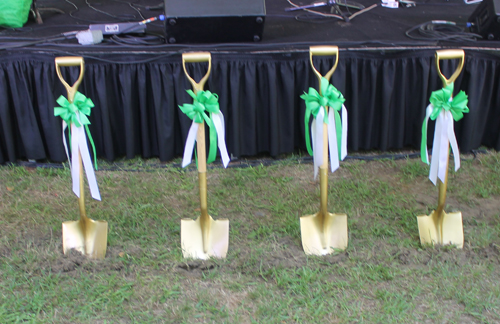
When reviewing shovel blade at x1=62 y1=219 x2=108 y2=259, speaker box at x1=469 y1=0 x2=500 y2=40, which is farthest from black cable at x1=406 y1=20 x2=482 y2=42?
shovel blade at x1=62 y1=219 x2=108 y2=259

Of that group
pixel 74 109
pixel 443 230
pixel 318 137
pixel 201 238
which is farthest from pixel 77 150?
pixel 443 230

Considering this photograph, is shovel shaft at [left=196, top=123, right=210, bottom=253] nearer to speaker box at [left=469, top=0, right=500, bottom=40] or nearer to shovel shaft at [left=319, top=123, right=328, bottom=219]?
shovel shaft at [left=319, top=123, right=328, bottom=219]

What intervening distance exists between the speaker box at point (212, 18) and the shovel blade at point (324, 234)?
3.65 feet

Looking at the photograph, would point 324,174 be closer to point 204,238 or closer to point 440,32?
point 204,238

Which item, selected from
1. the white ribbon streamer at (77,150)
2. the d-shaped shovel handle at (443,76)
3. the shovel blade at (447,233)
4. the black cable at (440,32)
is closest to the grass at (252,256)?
the shovel blade at (447,233)

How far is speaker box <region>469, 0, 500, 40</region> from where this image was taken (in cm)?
251

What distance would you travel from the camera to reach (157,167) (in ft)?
8.75

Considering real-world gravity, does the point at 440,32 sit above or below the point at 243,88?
above

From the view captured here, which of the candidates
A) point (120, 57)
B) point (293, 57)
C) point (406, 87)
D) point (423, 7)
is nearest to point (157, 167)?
point (120, 57)

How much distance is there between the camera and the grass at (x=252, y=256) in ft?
5.47

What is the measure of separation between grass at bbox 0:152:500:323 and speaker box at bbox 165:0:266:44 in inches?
30.2

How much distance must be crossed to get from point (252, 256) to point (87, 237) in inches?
27.3

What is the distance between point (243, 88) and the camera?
253 centimetres

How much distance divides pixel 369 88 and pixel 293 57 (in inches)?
18.5
